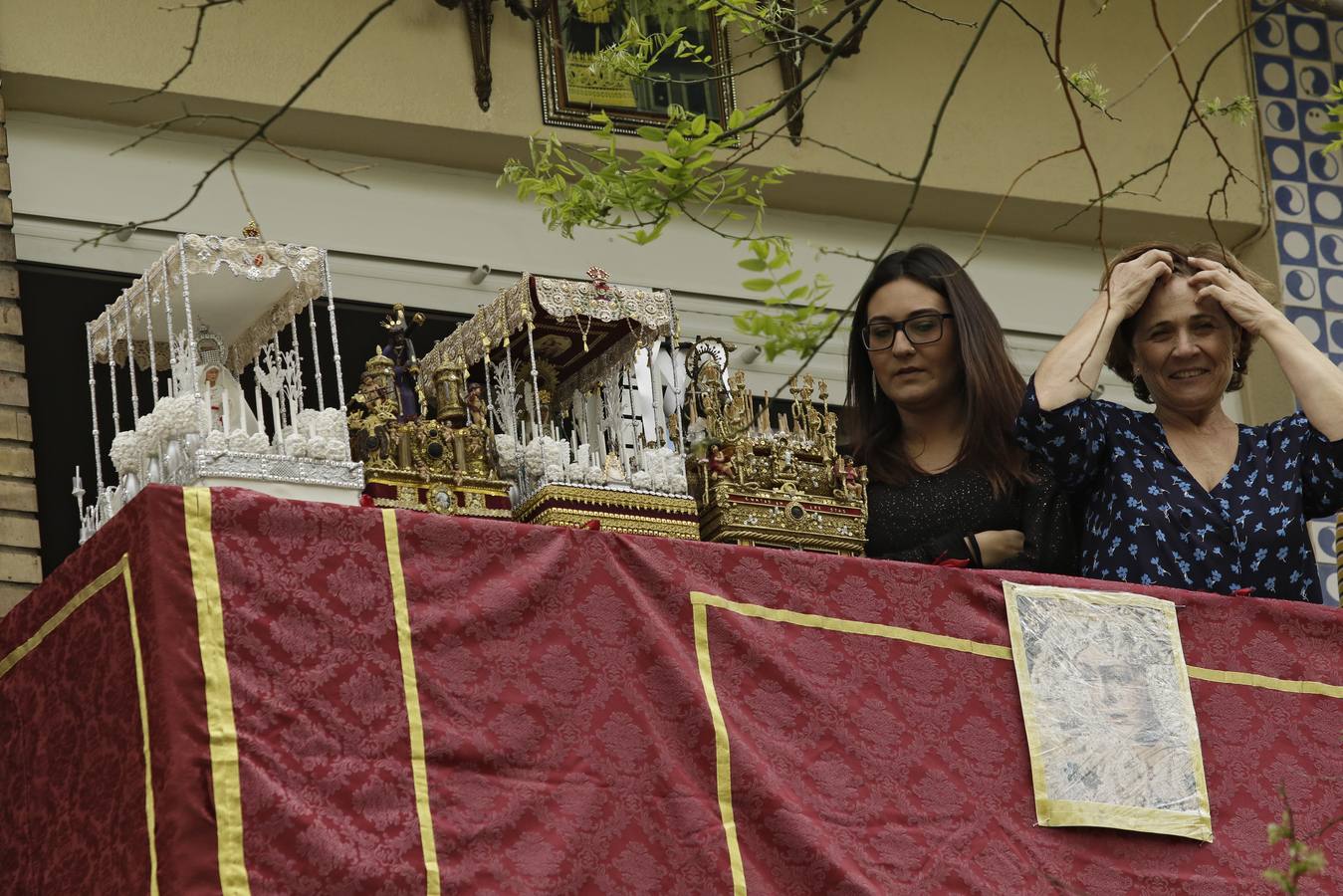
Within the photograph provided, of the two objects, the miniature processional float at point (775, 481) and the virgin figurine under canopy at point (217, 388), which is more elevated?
the virgin figurine under canopy at point (217, 388)

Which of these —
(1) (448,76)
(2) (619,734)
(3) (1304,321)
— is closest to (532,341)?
(2) (619,734)

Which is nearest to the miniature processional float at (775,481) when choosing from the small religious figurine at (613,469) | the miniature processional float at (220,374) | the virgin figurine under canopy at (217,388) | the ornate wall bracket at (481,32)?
the small religious figurine at (613,469)

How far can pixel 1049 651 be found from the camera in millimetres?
4242

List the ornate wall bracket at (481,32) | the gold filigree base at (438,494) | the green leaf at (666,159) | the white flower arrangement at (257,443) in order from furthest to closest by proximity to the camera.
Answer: the ornate wall bracket at (481,32), the gold filigree base at (438,494), the white flower arrangement at (257,443), the green leaf at (666,159)

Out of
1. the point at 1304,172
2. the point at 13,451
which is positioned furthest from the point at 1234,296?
the point at 1304,172

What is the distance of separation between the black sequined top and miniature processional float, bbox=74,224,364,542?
1.26 metres

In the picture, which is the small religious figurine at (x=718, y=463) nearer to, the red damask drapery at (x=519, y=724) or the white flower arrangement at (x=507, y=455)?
the white flower arrangement at (x=507, y=455)

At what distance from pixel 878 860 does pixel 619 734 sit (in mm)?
546

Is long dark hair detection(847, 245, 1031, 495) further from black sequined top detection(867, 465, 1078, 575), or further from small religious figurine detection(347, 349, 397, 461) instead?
small religious figurine detection(347, 349, 397, 461)

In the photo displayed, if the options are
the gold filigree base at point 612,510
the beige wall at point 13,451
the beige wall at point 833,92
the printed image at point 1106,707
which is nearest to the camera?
the printed image at point 1106,707

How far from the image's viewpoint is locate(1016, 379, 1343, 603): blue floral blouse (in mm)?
4527

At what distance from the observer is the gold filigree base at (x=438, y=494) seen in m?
4.31

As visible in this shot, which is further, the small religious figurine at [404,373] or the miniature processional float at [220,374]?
the small religious figurine at [404,373]

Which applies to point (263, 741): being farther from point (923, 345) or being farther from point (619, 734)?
point (923, 345)
